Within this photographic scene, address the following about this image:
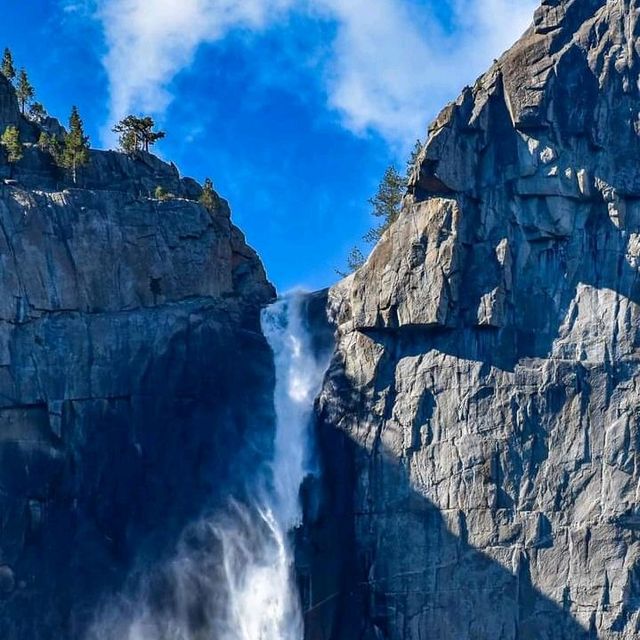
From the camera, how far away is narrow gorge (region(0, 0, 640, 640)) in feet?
184

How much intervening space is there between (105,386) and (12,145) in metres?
13.2

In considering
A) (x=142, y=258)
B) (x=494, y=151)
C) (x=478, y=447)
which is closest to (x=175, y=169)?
(x=142, y=258)

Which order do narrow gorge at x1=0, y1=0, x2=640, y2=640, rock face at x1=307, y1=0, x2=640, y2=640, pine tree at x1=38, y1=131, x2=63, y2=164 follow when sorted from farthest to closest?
pine tree at x1=38, y1=131, x2=63, y2=164 → narrow gorge at x1=0, y1=0, x2=640, y2=640 → rock face at x1=307, y1=0, x2=640, y2=640

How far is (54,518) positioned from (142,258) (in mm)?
13324

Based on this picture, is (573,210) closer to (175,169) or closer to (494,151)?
(494,151)

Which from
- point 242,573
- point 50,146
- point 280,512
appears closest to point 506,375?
point 280,512

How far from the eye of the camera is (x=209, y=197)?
2601 inches

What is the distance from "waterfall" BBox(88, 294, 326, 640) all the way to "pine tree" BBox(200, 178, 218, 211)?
11439mm

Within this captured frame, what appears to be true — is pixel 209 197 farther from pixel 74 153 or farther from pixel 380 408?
pixel 380 408

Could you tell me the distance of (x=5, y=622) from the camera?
180ft

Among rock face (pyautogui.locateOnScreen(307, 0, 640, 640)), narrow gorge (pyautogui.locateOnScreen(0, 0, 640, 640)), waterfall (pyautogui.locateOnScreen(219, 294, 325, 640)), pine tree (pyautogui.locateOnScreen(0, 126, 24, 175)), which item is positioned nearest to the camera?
rock face (pyautogui.locateOnScreen(307, 0, 640, 640))

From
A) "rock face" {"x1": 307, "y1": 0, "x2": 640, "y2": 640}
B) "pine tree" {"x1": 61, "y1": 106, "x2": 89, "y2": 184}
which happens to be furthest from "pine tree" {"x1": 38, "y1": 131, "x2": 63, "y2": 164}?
"rock face" {"x1": 307, "y1": 0, "x2": 640, "y2": 640}

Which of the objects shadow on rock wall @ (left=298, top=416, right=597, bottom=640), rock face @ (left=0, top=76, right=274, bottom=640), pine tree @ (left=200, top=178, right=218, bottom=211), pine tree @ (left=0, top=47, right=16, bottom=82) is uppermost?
pine tree @ (left=0, top=47, right=16, bottom=82)

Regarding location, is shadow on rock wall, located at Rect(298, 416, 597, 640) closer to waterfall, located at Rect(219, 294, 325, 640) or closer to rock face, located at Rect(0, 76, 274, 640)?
waterfall, located at Rect(219, 294, 325, 640)
